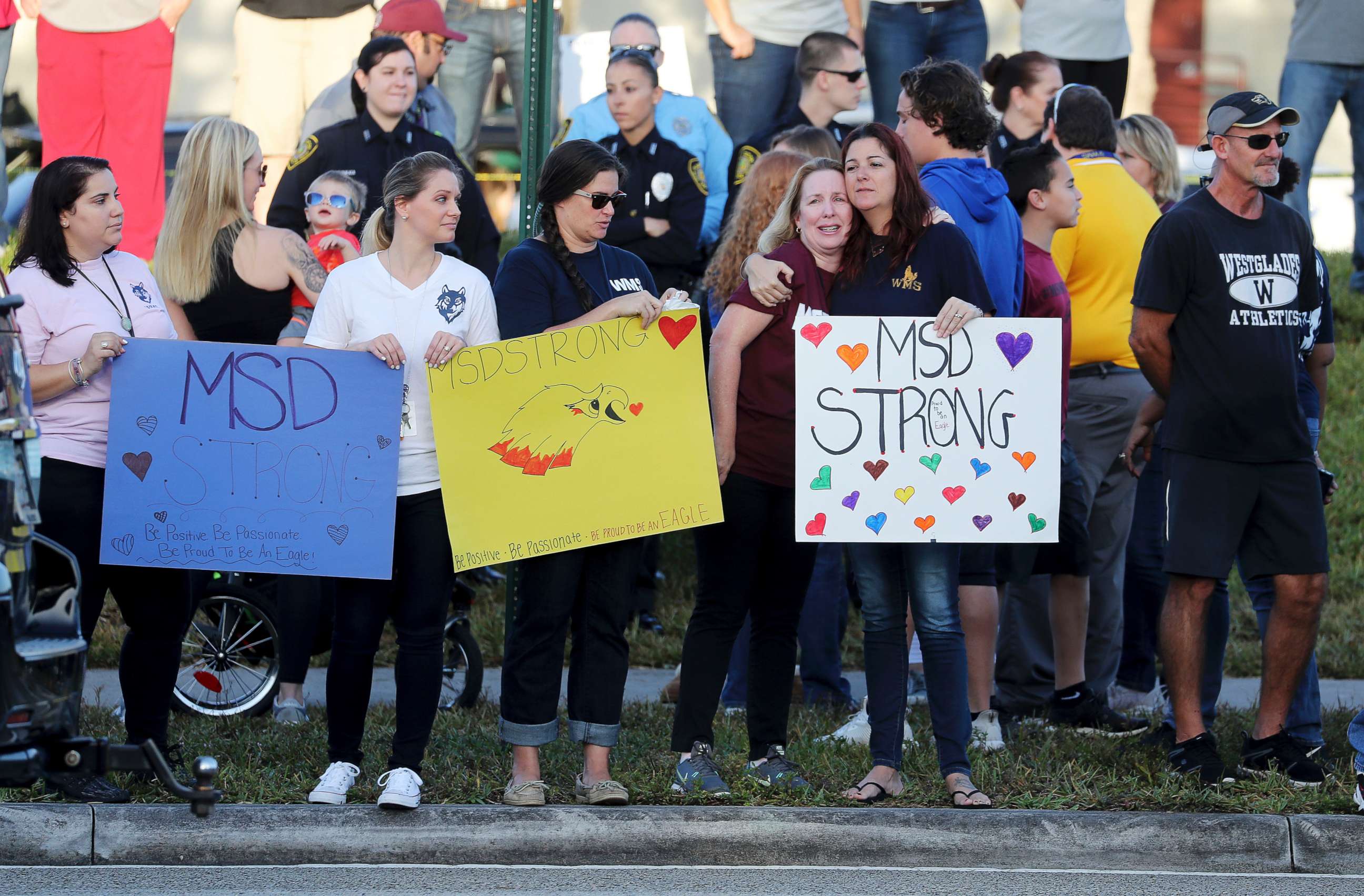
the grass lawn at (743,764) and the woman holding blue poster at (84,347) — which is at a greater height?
the woman holding blue poster at (84,347)

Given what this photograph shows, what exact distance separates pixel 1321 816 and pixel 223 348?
13.1 ft

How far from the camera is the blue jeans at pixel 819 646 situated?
24.8 ft

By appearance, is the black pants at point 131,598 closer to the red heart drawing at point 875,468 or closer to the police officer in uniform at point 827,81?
the red heart drawing at point 875,468

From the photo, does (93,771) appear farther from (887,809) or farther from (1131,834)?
(1131,834)

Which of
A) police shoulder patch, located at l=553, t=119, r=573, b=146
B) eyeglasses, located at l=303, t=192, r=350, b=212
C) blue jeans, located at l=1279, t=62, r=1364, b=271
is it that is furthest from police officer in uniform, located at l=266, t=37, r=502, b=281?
blue jeans, located at l=1279, t=62, r=1364, b=271

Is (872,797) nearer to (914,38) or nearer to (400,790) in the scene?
(400,790)

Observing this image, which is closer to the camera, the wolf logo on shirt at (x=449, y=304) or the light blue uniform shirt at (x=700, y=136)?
the wolf logo on shirt at (x=449, y=304)

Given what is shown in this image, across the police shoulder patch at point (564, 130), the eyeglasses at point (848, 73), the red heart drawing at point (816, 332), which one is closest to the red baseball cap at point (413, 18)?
the police shoulder patch at point (564, 130)

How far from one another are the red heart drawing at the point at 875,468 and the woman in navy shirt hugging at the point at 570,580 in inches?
34.1

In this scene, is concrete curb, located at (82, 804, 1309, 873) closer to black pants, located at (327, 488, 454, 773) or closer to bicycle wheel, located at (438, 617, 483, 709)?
black pants, located at (327, 488, 454, 773)

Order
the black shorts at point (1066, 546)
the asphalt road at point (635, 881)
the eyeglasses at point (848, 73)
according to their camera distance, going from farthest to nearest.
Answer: the eyeglasses at point (848, 73), the black shorts at point (1066, 546), the asphalt road at point (635, 881)

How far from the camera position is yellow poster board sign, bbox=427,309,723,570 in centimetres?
583

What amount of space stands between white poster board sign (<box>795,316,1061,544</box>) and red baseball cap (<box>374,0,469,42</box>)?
4.52 meters

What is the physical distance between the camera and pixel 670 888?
5395 millimetres
